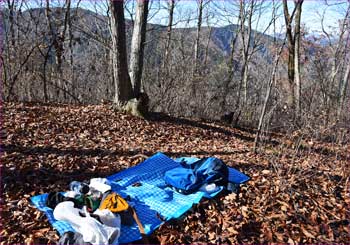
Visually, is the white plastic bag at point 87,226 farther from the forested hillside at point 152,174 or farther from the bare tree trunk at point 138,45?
the bare tree trunk at point 138,45

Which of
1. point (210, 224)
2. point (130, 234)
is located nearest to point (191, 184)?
point (210, 224)

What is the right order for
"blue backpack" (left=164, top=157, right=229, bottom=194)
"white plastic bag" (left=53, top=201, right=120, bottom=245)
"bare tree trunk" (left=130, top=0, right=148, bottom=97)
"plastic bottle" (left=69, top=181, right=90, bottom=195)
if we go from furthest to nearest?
"bare tree trunk" (left=130, top=0, right=148, bottom=97) → "blue backpack" (left=164, top=157, right=229, bottom=194) → "plastic bottle" (left=69, top=181, right=90, bottom=195) → "white plastic bag" (left=53, top=201, right=120, bottom=245)

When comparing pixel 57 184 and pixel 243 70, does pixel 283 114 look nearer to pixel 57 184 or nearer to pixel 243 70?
pixel 243 70

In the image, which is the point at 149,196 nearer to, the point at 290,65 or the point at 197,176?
the point at 197,176

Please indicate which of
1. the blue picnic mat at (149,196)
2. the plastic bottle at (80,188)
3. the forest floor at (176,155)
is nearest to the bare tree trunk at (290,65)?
the forest floor at (176,155)

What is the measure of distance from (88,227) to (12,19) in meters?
10.1

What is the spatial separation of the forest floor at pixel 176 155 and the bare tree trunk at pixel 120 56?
582mm

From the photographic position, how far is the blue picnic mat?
296 cm

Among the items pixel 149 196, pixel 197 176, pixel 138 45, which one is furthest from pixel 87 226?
pixel 138 45

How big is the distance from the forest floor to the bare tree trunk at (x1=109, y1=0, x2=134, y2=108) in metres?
0.58

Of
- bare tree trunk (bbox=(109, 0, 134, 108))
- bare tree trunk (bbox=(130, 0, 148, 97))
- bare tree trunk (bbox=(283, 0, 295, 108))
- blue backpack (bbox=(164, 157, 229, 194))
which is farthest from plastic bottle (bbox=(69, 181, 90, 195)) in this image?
bare tree trunk (bbox=(283, 0, 295, 108))

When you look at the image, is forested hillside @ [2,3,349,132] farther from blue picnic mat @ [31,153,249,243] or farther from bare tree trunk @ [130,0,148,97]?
blue picnic mat @ [31,153,249,243]

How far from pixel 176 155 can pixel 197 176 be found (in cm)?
145

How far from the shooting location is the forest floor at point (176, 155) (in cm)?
293
